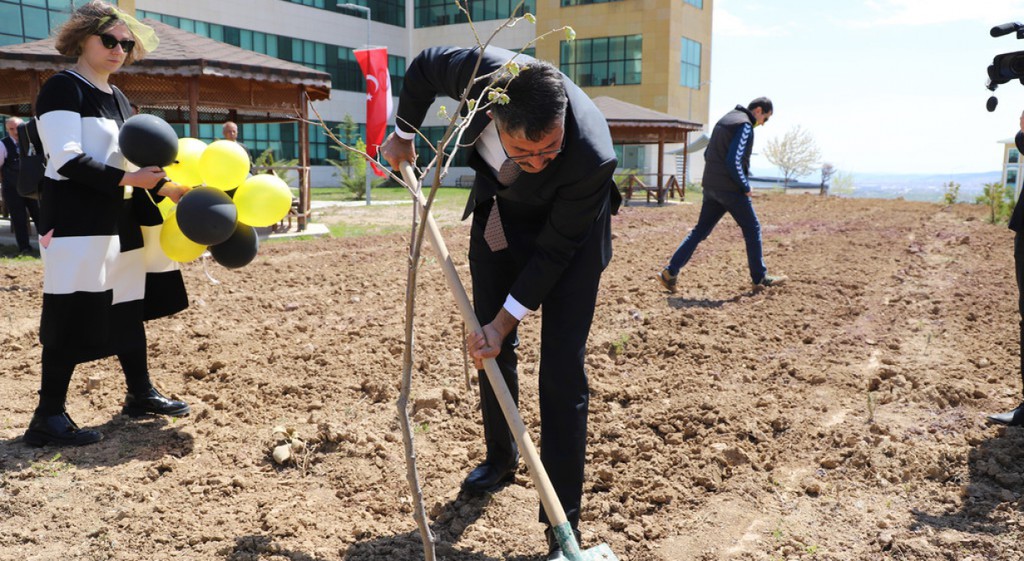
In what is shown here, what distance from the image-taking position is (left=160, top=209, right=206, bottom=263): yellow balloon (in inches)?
143

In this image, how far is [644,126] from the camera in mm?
21344

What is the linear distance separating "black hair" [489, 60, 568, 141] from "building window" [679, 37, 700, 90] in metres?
36.2

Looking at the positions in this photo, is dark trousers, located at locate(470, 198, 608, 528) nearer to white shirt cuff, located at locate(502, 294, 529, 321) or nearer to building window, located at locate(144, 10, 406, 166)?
white shirt cuff, located at locate(502, 294, 529, 321)

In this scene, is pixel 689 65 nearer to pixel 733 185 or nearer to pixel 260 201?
pixel 733 185

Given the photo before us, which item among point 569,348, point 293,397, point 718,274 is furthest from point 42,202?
point 718,274

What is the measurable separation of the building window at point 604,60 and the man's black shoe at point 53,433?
34.4 metres

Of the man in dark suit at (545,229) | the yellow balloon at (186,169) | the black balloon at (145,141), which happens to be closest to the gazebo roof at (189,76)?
the yellow balloon at (186,169)

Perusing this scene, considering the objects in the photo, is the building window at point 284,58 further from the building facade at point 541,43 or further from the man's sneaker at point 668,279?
the man's sneaker at point 668,279

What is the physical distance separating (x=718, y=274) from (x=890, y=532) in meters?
5.30

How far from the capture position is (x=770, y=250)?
1030 centimetres

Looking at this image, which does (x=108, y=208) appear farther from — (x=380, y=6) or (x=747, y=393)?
(x=380, y=6)

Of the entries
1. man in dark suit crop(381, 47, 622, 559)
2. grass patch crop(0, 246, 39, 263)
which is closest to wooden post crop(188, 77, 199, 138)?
grass patch crop(0, 246, 39, 263)

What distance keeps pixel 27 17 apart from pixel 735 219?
26.1 meters

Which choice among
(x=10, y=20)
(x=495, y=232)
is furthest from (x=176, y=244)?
(x=10, y=20)
